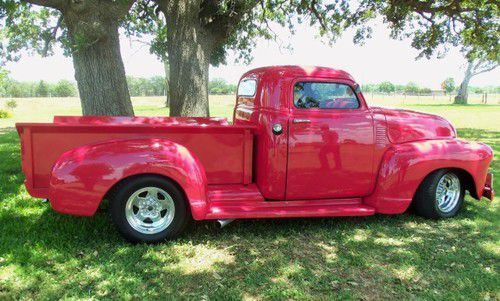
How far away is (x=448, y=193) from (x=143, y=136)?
370 centimetres

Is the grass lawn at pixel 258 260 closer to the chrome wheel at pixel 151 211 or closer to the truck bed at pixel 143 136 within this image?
the chrome wheel at pixel 151 211

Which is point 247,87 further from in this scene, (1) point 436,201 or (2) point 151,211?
(1) point 436,201

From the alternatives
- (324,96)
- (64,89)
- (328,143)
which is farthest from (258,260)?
(64,89)

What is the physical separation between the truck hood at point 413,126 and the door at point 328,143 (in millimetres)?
315

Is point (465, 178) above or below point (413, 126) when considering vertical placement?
below

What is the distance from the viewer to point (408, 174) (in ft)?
15.8

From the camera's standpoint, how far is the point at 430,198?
505cm

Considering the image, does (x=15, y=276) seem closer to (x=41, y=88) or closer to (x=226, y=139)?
(x=226, y=139)

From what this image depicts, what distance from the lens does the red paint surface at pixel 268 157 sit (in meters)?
3.97

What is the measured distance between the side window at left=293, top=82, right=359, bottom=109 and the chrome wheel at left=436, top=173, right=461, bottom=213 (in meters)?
1.50

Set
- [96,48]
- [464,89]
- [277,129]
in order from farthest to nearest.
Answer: [464,89] < [96,48] < [277,129]

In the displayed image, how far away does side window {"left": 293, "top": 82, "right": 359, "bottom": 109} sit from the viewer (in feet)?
15.4

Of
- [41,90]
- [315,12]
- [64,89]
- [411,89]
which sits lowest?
[41,90]

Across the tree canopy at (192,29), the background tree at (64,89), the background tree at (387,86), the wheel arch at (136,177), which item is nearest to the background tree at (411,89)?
the background tree at (387,86)
